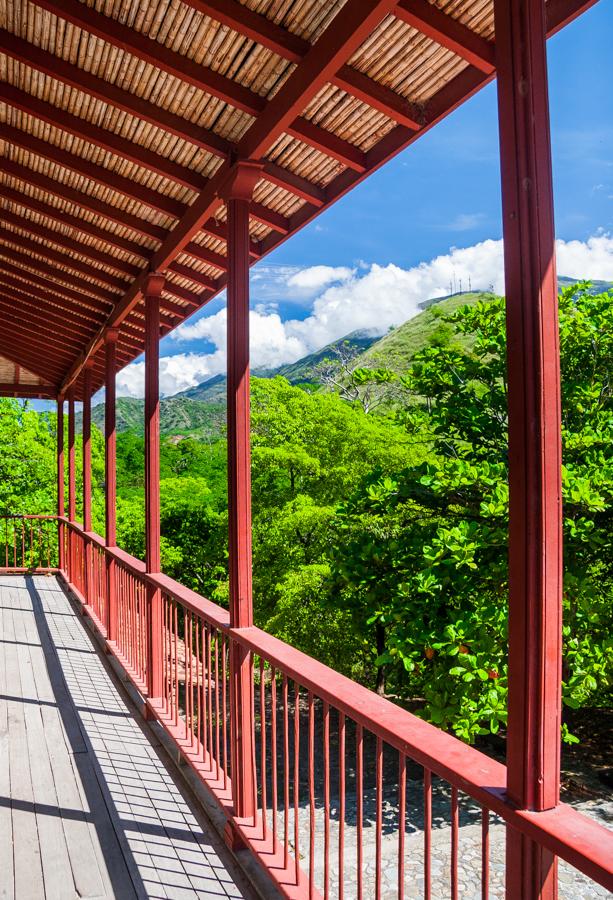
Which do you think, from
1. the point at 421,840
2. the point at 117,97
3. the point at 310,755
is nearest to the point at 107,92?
the point at 117,97

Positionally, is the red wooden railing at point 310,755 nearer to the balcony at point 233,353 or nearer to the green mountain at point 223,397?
the balcony at point 233,353

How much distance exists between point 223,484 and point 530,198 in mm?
23056

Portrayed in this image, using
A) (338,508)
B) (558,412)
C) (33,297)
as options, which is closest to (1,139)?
(33,297)

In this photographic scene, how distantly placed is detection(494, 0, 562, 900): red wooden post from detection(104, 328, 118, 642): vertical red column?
195 inches

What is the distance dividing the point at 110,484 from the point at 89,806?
3270mm

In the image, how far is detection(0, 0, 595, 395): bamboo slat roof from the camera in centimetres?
234

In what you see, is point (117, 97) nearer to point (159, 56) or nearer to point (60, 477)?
point (159, 56)

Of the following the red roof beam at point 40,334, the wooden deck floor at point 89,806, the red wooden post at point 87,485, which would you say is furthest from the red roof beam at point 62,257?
the wooden deck floor at point 89,806

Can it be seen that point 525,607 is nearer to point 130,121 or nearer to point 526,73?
point 526,73

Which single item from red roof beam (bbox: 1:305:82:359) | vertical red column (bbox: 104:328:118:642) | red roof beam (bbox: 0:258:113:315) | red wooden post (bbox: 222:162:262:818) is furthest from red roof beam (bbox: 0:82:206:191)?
red roof beam (bbox: 1:305:82:359)

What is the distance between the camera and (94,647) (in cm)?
615

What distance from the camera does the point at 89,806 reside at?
3.17m

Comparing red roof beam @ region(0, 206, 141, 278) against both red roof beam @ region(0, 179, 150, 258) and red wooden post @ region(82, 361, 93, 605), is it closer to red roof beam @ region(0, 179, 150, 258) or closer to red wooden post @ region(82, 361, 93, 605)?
red roof beam @ region(0, 179, 150, 258)

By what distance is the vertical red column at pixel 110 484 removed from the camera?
6.00 m
